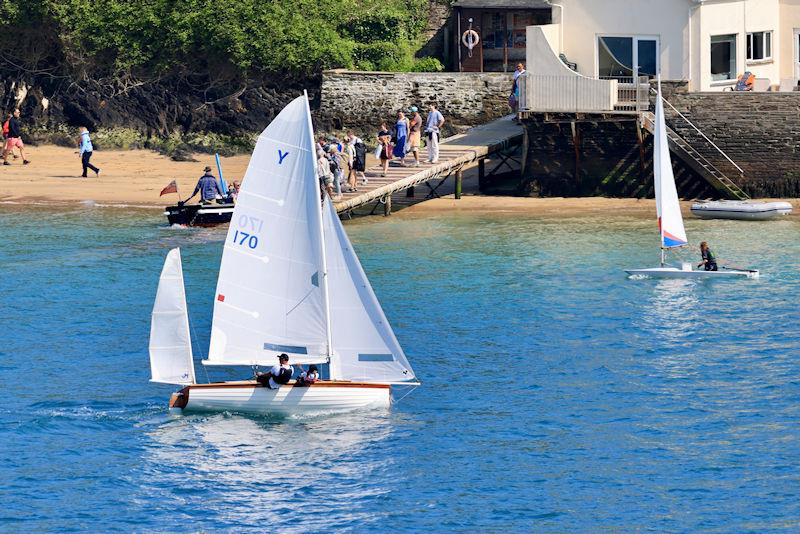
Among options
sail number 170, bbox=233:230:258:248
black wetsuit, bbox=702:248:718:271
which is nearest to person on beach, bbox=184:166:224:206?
black wetsuit, bbox=702:248:718:271

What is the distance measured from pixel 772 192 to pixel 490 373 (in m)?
24.3

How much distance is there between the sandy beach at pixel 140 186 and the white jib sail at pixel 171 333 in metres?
24.9

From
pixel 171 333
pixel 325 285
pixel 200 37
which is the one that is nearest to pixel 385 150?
pixel 200 37

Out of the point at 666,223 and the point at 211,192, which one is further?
the point at 211,192

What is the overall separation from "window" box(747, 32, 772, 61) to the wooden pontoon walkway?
972 centimetres

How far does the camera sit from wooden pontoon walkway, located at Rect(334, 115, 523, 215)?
50844 millimetres

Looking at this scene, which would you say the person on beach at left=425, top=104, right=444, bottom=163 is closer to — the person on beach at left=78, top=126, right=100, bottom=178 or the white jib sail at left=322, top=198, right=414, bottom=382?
the person on beach at left=78, top=126, right=100, bottom=178

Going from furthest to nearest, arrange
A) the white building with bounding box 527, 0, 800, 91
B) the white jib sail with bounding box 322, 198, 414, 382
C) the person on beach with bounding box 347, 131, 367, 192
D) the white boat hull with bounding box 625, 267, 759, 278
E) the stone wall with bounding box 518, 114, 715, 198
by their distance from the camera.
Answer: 1. the white building with bounding box 527, 0, 800, 91
2. the stone wall with bounding box 518, 114, 715, 198
3. the person on beach with bounding box 347, 131, 367, 192
4. the white boat hull with bounding box 625, 267, 759, 278
5. the white jib sail with bounding box 322, 198, 414, 382

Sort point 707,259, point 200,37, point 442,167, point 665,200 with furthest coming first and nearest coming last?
point 200,37
point 442,167
point 665,200
point 707,259

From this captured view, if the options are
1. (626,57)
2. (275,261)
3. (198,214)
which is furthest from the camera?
(626,57)

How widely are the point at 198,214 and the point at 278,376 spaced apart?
71.1 feet

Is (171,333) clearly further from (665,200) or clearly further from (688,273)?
(665,200)

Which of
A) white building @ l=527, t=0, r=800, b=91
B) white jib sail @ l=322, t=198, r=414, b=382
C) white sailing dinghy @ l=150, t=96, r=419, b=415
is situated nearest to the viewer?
white sailing dinghy @ l=150, t=96, r=419, b=415

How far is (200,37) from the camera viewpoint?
61.0m
